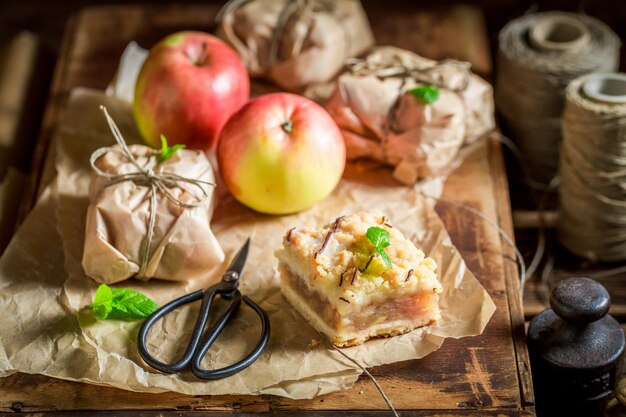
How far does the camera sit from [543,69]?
7.00ft

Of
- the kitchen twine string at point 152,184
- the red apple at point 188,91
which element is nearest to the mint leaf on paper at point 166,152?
the kitchen twine string at point 152,184

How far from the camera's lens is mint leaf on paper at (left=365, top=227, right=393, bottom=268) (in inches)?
59.9

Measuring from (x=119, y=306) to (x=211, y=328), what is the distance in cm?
17

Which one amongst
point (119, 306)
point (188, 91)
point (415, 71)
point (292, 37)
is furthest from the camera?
point (292, 37)

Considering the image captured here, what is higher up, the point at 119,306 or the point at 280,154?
the point at 280,154

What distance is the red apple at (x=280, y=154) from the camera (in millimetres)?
1759

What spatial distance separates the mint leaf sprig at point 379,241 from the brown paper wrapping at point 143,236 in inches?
12.8

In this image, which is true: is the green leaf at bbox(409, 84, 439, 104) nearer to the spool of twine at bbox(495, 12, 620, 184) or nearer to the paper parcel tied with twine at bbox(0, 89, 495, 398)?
the paper parcel tied with twine at bbox(0, 89, 495, 398)

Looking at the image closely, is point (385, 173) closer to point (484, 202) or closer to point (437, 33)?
point (484, 202)

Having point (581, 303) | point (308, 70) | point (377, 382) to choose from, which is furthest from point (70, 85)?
point (581, 303)

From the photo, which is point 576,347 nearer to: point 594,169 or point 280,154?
point 594,169

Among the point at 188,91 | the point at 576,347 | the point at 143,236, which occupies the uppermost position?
the point at 188,91

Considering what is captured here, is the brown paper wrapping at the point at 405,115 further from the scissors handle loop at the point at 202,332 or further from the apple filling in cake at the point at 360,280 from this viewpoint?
the scissors handle loop at the point at 202,332

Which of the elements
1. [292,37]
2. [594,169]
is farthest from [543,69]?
[292,37]
